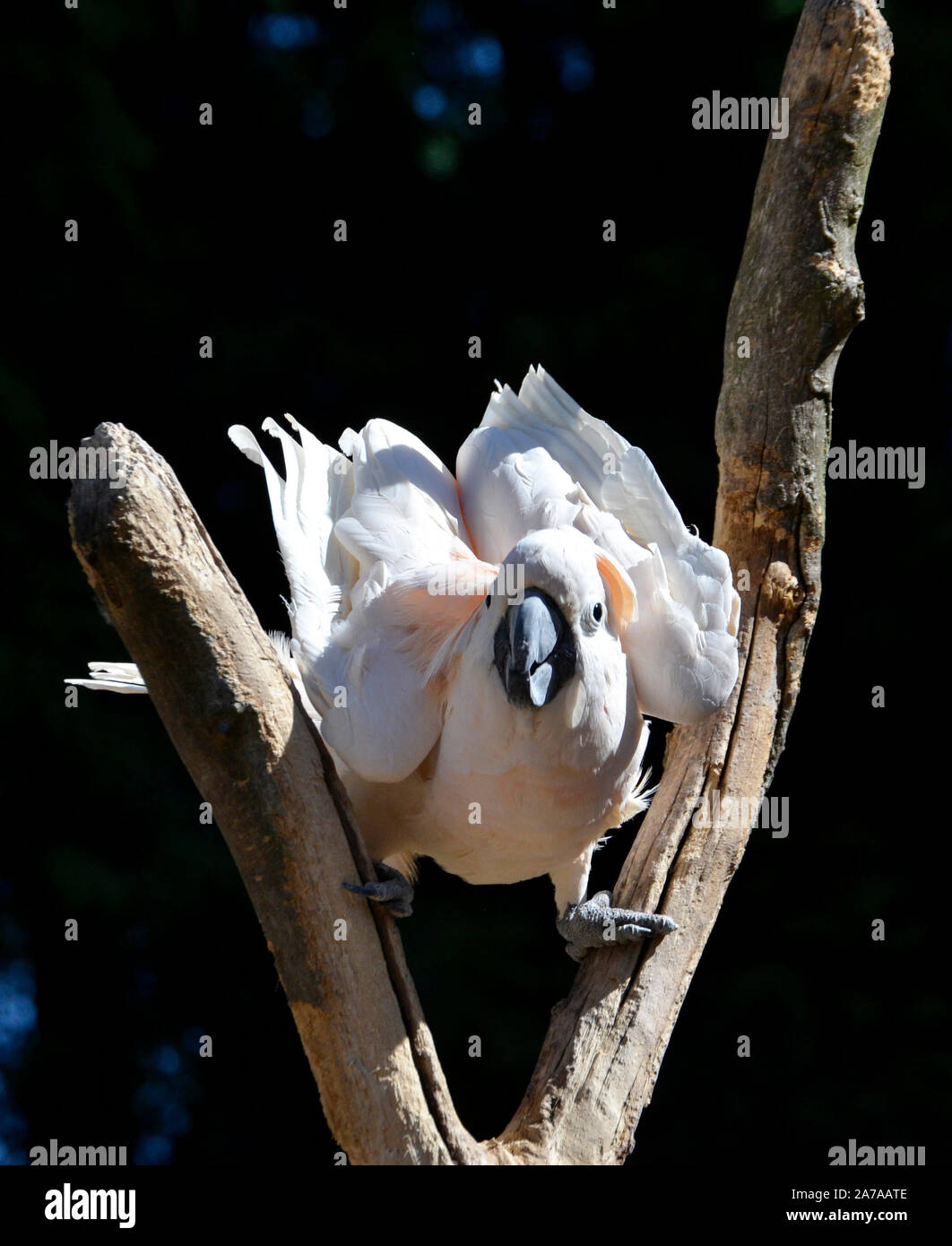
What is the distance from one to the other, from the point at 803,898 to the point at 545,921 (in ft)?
2.68

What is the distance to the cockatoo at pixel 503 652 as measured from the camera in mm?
2324

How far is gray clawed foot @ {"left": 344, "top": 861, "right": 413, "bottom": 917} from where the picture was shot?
2172mm

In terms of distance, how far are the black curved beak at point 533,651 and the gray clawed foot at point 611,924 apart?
479mm

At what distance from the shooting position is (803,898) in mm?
4020

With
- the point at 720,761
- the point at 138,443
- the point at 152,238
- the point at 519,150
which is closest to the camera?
the point at 138,443

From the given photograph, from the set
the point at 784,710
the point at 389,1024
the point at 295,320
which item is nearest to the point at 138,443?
the point at 389,1024

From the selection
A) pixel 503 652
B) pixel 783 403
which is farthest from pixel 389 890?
pixel 783 403

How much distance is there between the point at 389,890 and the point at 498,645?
1.56ft

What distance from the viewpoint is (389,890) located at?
2197 mm

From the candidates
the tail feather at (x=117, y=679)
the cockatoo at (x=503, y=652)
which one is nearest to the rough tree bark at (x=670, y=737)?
the cockatoo at (x=503, y=652)

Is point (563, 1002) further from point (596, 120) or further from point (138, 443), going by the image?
point (596, 120)

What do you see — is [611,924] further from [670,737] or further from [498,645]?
[498,645]

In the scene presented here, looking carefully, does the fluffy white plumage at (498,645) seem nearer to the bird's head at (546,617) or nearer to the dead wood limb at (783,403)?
the bird's head at (546,617)

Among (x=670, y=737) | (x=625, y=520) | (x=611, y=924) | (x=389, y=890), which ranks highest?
(x=625, y=520)
